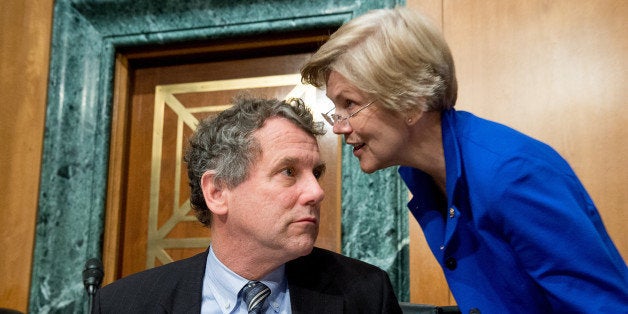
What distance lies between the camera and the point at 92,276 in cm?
203

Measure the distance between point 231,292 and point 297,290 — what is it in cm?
20

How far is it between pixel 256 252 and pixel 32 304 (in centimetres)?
194

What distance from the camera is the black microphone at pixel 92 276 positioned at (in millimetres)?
2023

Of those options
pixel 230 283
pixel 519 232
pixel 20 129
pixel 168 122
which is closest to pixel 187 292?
pixel 230 283

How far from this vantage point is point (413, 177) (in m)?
2.09

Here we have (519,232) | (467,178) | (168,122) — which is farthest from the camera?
(168,122)

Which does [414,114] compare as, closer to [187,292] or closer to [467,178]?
[467,178]

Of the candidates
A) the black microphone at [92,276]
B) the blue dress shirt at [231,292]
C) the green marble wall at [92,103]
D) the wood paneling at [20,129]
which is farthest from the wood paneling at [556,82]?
the wood paneling at [20,129]

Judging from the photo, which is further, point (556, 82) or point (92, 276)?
point (556, 82)

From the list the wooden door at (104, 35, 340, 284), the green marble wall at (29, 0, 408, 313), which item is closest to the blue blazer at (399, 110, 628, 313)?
the green marble wall at (29, 0, 408, 313)

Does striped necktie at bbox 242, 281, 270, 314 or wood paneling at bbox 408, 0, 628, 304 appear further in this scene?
wood paneling at bbox 408, 0, 628, 304

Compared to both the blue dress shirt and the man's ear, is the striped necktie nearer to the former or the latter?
the blue dress shirt

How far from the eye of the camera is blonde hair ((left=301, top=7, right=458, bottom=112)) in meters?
1.85

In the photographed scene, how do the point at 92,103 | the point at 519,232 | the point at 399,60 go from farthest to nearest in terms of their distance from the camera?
the point at 92,103
the point at 399,60
the point at 519,232
